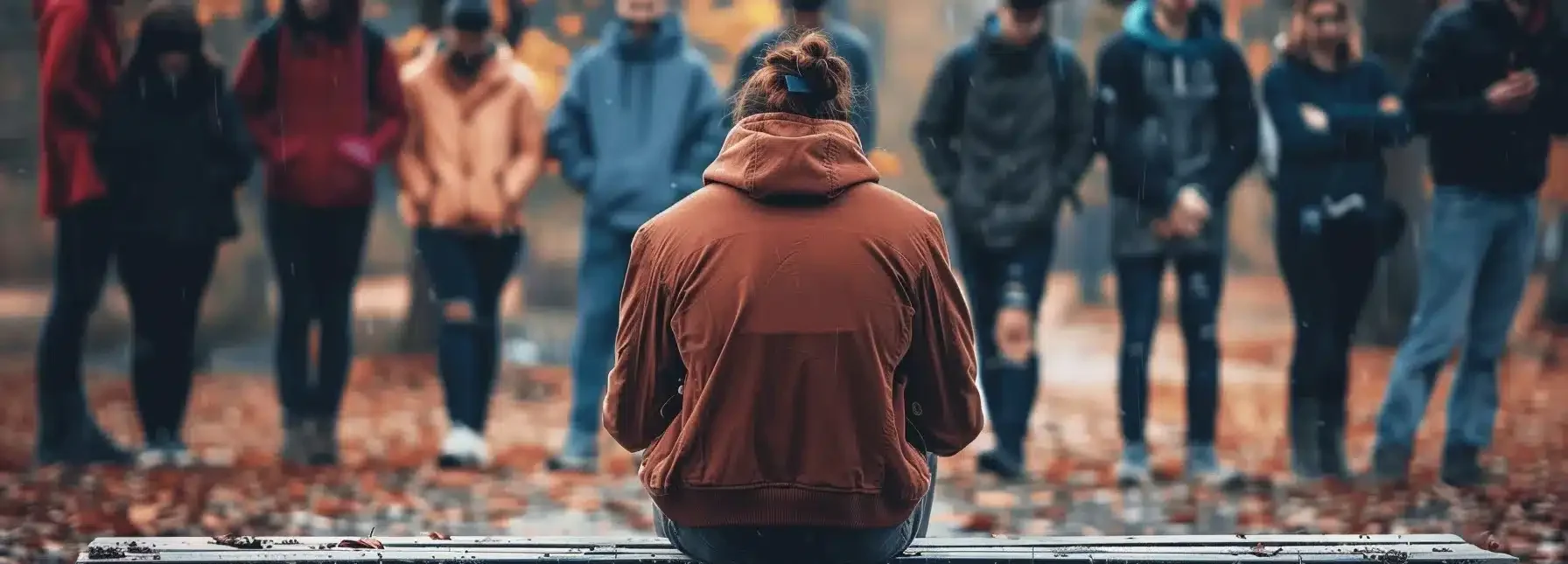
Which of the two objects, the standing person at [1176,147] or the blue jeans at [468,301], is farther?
the blue jeans at [468,301]

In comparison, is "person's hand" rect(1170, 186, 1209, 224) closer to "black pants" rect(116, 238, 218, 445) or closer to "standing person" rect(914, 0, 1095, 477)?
"standing person" rect(914, 0, 1095, 477)

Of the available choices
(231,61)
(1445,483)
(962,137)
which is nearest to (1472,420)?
(1445,483)

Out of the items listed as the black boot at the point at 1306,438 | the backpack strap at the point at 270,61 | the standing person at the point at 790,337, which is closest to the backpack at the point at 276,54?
the backpack strap at the point at 270,61

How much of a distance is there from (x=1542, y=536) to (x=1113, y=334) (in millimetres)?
11017

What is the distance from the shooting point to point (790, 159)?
4391 millimetres

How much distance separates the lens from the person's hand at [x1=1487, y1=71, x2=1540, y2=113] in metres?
8.79

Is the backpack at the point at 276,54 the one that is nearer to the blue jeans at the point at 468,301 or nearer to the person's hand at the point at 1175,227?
the blue jeans at the point at 468,301

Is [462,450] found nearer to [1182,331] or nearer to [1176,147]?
[1182,331]

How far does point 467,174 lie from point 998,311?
107 inches

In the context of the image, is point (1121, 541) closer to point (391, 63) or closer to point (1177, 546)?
point (1177, 546)

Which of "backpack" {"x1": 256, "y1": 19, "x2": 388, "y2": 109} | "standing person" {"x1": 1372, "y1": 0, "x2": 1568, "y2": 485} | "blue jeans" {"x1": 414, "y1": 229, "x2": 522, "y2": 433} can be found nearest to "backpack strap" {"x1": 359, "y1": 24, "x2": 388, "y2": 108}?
"backpack" {"x1": 256, "y1": 19, "x2": 388, "y2": 109}

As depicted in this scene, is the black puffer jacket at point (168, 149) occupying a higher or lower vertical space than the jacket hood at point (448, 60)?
lower

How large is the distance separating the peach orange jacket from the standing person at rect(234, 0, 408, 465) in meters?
0.15

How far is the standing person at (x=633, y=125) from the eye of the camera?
30.9 ft
